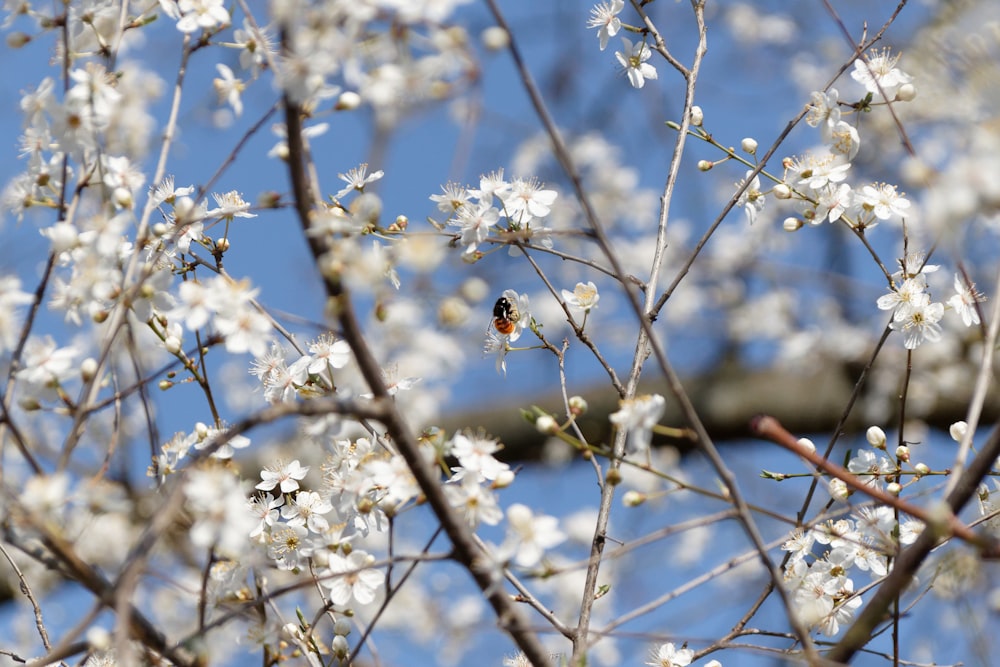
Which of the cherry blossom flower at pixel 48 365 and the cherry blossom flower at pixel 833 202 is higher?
the cherry blossom flower at pixel 833 202

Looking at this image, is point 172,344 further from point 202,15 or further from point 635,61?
point 635,61

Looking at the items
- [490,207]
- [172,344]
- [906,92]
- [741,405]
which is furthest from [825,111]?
[741,405]

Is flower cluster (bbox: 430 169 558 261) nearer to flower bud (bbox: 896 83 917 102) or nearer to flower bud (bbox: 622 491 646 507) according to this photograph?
flower bud (bbox: 622 491 646 507)

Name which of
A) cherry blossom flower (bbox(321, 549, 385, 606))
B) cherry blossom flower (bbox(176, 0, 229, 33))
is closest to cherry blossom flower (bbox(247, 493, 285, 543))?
cherry blossom flower (bbox(321, 549, 385, 606))

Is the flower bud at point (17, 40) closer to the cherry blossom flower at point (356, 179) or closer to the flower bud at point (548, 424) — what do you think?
the cherry blossom flower at point (356, 179)

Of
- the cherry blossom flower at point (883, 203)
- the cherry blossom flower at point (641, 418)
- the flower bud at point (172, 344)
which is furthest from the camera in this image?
the cherry blossom flower at point (883, 203)

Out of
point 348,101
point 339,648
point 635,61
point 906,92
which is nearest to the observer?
point 348,101

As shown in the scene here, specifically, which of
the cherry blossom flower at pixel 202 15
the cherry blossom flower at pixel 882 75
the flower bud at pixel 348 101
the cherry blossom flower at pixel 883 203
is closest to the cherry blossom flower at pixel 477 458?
the flower bud at pixel 348 101
